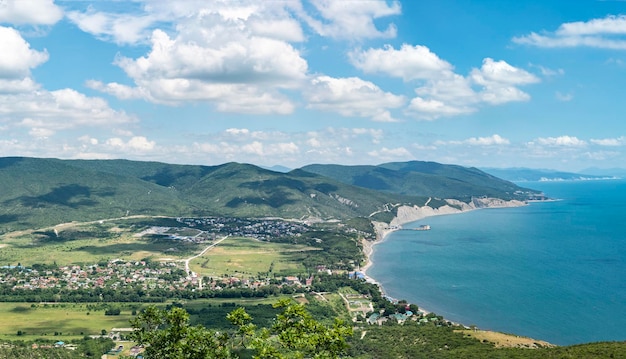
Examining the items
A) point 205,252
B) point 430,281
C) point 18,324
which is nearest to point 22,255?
point 205,252

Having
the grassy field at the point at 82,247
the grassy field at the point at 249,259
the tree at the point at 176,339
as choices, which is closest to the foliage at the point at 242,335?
the tree at the point at 176,339

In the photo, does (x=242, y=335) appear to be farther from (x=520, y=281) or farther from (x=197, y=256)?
(x=197, y=256)

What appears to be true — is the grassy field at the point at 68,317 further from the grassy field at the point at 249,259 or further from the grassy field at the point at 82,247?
the grassy field at the point at 82,247

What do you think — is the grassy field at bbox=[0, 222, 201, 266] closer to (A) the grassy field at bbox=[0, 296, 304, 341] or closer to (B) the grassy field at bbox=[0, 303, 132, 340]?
(B) the grassy field at bbox=[0, 303, 132, 340]

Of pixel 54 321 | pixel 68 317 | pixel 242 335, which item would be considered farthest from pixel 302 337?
pixel 68 317

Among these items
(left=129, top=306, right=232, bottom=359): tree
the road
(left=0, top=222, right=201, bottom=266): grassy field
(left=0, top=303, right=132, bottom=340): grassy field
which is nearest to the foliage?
(left=129, top=306, right=232, bottom=359): tree

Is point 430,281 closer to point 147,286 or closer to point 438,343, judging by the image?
point 438,343
